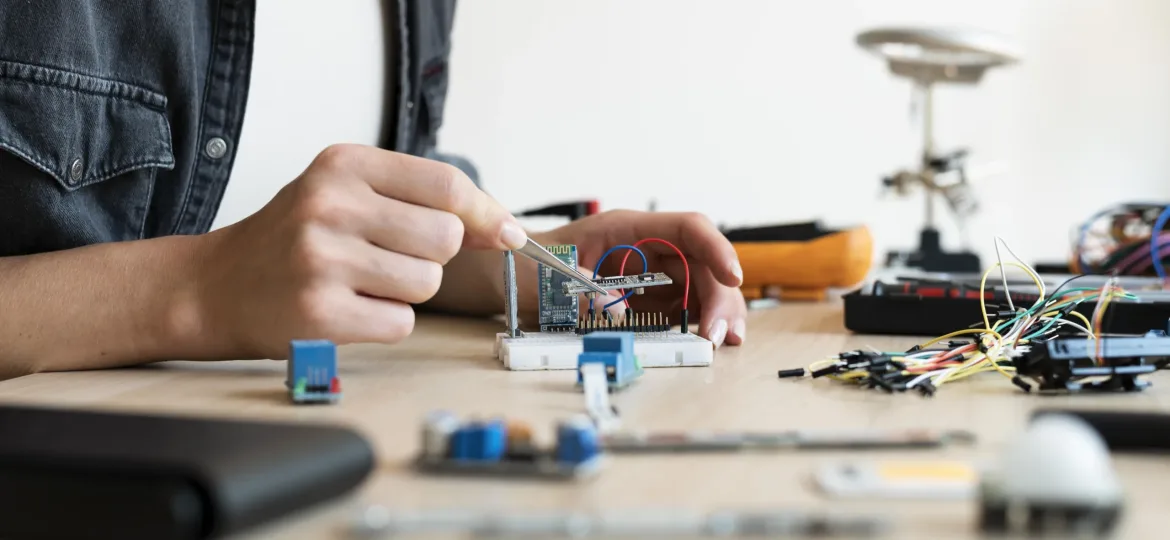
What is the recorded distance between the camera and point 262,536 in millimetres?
342

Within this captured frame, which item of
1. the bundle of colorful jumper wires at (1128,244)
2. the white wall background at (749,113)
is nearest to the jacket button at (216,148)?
the bundle of colorful jumper wires at (1128,244)

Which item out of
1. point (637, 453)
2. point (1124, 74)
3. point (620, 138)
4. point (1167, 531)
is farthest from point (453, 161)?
point (1124, 74)

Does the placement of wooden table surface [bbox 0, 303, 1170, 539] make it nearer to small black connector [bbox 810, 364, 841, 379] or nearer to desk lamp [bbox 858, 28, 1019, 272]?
small black connector [bbox 810, 364, 841, 379]

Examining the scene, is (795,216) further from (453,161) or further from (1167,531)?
(1167,531)

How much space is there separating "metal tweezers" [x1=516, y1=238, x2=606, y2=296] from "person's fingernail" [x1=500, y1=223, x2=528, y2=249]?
0.05 ft

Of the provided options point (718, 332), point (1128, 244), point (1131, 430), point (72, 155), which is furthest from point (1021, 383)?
point (1128, 244)

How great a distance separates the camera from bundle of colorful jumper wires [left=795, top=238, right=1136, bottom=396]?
63 cm

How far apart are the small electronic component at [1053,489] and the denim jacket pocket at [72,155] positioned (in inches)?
30.3

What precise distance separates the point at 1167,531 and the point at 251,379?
535 mm

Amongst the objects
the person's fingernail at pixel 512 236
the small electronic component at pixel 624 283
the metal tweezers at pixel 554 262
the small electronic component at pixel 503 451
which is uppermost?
the person's fingernail at pixel 512 236

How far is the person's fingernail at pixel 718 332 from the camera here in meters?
0.84

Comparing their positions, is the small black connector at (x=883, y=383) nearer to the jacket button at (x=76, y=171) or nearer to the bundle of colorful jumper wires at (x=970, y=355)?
the bundle of colorful jumper wires at (x=970, y=355)

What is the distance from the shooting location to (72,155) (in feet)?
2.75

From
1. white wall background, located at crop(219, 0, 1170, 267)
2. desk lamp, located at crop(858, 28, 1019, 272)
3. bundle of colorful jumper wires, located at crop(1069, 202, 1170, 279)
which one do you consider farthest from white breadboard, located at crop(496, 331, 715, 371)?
Result: white wall background, located at crop(219, 0, 1170, 267)
